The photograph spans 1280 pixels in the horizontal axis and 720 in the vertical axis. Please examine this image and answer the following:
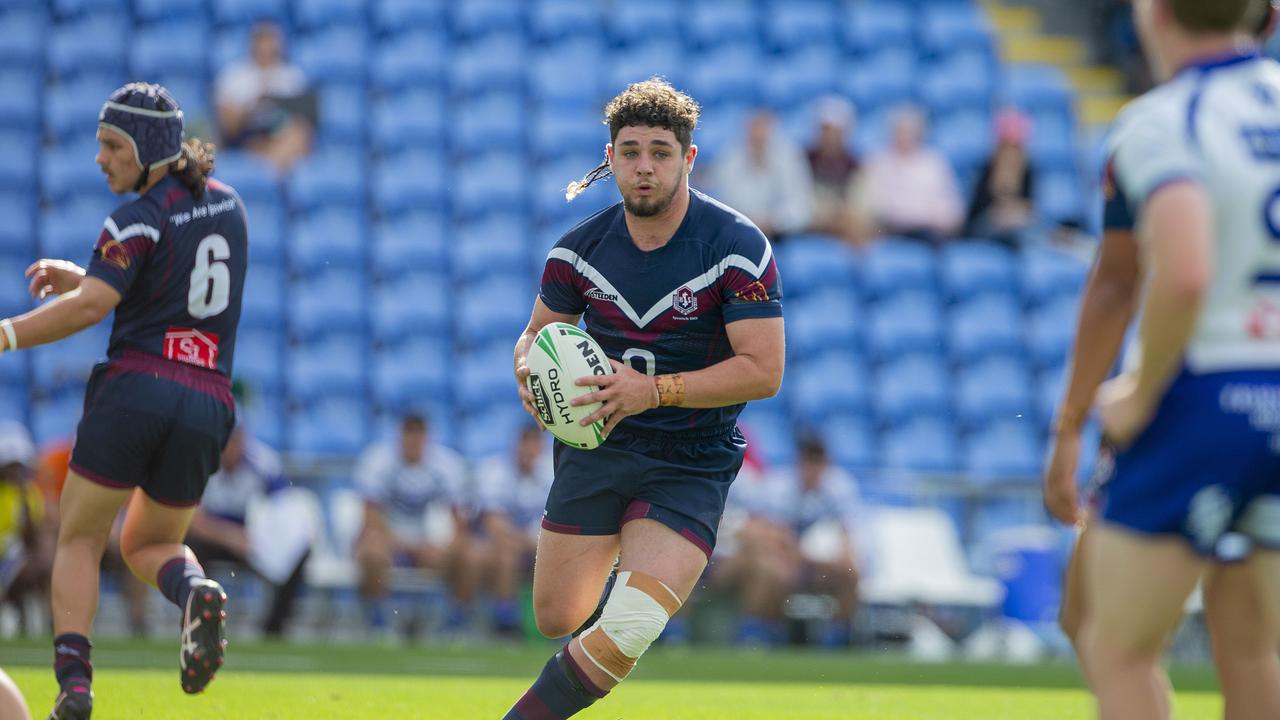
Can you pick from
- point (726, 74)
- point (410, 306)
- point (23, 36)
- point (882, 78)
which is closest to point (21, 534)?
point (410, 306)

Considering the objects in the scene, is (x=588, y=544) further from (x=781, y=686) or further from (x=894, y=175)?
(x=894, y=175)

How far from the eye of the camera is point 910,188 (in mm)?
16078

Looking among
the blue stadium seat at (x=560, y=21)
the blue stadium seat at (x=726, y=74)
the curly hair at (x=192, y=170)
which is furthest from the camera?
the blue stadium seat at (x=560, y=21)

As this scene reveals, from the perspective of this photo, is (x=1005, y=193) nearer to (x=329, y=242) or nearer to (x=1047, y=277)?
(x=1047, y=277)

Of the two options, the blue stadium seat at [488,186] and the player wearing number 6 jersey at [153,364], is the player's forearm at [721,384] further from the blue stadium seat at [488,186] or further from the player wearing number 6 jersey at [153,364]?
the blue stadium seat at [488,186]

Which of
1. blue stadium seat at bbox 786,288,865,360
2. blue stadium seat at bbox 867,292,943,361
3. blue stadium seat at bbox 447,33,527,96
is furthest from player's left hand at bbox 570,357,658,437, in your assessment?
blue stadium seat at bbox 447,33,527,96

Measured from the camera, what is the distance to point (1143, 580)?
131 inches

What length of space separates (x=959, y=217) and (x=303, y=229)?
6946 millimetres

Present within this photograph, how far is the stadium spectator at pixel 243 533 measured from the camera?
40.4ft

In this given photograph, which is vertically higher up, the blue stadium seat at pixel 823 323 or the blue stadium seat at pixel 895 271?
the blue stadium seat at pixel 895 271

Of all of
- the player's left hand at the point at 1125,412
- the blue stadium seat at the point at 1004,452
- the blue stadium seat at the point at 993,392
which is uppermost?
the player's left hand at the point at 1125,412

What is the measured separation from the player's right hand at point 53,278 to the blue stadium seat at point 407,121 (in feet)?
31.0

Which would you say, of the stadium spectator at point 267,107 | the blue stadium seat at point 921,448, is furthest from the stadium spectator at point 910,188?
→ the stadium spectator at point 267,107

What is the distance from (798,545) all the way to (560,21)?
7256 millimetres
